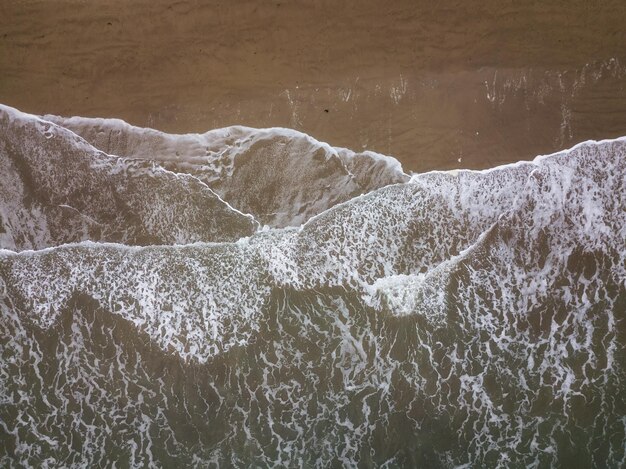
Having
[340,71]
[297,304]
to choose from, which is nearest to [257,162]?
[340,71]

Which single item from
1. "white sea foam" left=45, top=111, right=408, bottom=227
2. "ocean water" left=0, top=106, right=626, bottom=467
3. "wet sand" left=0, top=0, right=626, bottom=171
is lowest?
"ocean water" left=0, top=106, right=626, bottom=467

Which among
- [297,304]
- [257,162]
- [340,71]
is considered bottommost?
[297,304]

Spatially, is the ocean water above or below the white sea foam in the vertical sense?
below

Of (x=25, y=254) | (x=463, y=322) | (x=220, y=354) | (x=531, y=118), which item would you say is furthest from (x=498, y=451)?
(x=25, y=254)

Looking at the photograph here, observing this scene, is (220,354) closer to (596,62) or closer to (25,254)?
(25,254)

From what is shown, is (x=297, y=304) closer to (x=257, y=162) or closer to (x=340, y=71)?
(x=257, y=162)
